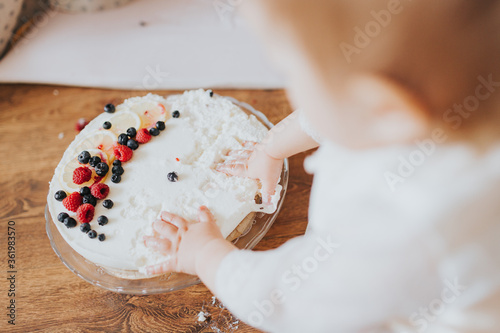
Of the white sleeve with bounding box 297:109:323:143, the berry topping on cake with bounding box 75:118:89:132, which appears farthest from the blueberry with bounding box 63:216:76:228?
the white sleeve with bounding box 297:109:323:143

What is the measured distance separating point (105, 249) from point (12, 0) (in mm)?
935

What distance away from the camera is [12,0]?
1.28 meters

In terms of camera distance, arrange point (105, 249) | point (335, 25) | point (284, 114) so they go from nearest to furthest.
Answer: point (335, 25) → point (105, 249) → point (284, 114)

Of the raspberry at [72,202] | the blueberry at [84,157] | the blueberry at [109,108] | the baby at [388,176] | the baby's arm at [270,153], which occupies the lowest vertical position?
the raspberry at [72,202]

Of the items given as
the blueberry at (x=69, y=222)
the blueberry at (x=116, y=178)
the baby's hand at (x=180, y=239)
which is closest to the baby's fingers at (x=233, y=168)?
the baby's hand at (x=180, y=239)

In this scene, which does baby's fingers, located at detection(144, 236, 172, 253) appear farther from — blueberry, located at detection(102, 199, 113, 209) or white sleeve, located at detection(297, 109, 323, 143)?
white sleeve, located at detection(297, 109, 323, 143)

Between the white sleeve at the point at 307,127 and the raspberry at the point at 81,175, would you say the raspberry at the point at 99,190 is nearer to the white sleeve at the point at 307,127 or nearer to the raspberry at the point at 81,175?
the raspberry at the point at 81,175

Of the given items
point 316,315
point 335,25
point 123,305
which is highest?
point 335,25

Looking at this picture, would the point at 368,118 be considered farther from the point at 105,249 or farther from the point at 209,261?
the point at 105,249

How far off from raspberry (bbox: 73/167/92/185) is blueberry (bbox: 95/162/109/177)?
2 cm

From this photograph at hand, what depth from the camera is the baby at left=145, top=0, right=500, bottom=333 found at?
0.37 m

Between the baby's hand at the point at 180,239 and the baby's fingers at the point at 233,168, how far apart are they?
11cm

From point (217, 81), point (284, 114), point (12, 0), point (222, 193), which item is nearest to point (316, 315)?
point (222, 193)

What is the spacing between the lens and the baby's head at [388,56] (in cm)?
36
